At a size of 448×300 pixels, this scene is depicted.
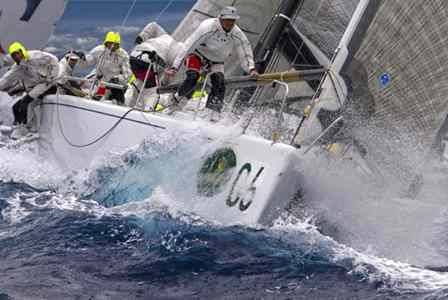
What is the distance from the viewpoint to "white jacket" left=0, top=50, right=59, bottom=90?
24.3 feet

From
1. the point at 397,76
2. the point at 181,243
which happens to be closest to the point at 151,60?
the point at 397,76

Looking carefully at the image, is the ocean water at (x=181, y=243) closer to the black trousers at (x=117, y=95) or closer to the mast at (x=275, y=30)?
the black trousers at (x=117, y=95)

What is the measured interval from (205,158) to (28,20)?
8327mm

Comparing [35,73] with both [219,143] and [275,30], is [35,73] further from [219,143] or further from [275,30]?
[219,143]

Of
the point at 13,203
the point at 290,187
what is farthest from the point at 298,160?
the point at 13,203

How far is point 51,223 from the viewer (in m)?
5.57

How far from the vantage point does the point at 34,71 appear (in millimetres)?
7496

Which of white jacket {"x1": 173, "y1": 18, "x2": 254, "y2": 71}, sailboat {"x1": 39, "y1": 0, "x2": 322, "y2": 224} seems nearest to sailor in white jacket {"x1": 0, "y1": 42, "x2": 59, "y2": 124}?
sailboat {"x1": 39, "y1": 0, "x2": 322, "y2": 224}

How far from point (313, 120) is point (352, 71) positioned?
55 cm

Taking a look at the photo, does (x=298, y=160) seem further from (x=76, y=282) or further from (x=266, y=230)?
(x=76, y=282)

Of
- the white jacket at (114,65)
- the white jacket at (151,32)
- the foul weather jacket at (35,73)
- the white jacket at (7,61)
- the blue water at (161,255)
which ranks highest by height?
the white jacket at (151,32)

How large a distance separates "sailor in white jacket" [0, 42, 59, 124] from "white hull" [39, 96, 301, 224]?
0.44 feet

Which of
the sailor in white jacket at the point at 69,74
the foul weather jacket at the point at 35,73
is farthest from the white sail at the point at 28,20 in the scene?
the foul weather jacket at the point at 35,73

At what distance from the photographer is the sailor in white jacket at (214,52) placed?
6.23m
